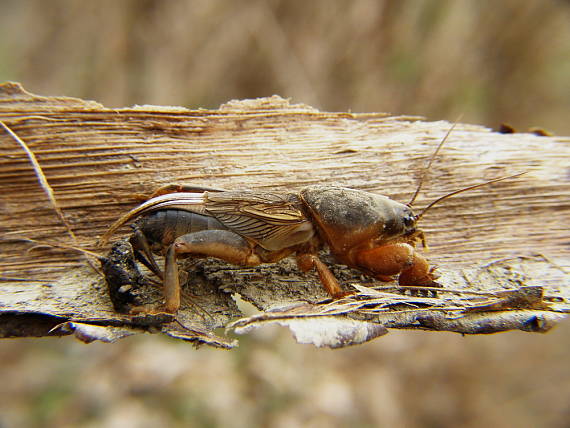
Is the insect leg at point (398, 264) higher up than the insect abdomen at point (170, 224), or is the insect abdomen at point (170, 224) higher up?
the insect abdomen at point (170, 224)

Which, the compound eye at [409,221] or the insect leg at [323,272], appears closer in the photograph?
the insect leg at [323,272]

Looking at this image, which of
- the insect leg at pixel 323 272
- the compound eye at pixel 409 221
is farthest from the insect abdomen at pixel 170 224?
the compound eye at pixel 409 221

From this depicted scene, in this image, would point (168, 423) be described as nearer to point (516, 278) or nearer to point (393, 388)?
point (393, 388)

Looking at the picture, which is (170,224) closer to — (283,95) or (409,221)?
(409,221)

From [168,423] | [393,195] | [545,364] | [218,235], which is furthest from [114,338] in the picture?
[545,364]

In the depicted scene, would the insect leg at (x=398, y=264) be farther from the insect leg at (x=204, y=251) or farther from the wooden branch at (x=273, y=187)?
the insect leg at (x=204, y=251)

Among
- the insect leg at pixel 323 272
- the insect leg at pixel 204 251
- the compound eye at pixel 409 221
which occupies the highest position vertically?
the compound eye at pixel 409 221

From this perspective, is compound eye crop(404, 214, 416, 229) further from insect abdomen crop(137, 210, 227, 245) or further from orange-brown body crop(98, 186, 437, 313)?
insect abdomen crop(137, 210, 227, 245)
